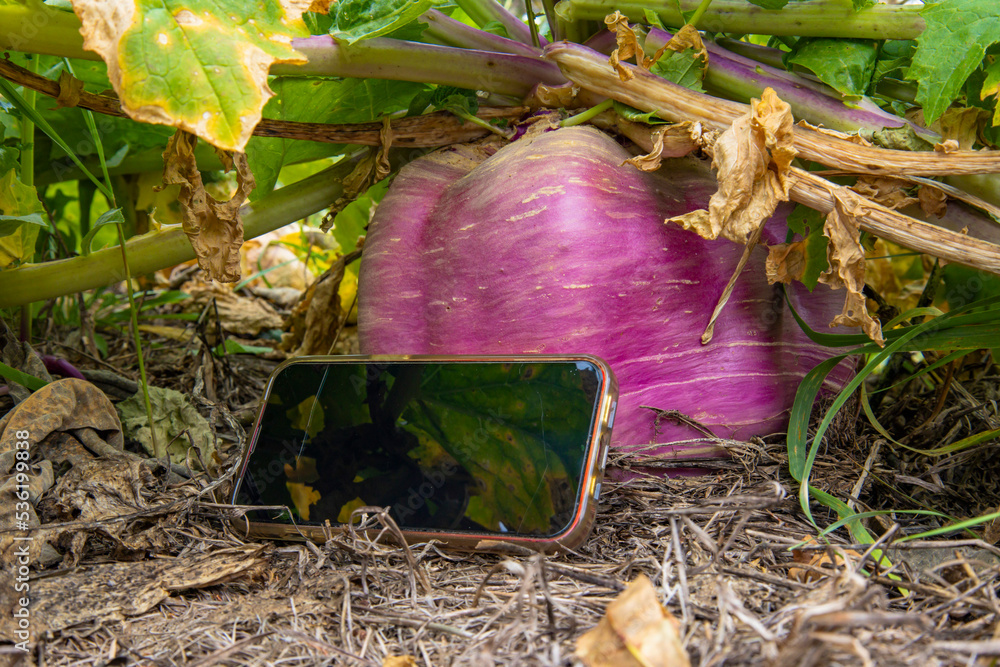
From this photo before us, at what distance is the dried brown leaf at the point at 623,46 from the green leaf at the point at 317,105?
1.10 feet

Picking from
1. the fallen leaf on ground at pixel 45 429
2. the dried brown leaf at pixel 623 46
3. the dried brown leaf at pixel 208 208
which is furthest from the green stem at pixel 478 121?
the fallen leaf on ground at pixel 45 429

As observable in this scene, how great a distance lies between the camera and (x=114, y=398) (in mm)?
1196

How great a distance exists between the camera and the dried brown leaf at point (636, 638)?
1.53ft

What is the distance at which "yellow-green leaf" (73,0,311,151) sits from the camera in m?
0.69

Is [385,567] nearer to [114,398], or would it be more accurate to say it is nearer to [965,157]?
[114,398]

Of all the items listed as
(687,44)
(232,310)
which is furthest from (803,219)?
(232,310)

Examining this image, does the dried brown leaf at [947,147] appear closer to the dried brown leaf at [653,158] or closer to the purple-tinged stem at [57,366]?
the dried brown leaf at [653,158]

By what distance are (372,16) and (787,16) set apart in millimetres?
566

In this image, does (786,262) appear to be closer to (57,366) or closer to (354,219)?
(354,219)

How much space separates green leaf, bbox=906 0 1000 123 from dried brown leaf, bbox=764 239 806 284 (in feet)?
0.67

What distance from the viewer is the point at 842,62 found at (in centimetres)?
96

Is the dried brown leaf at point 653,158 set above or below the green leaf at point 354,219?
above

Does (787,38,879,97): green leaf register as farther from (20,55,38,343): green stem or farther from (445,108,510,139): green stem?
(20,55,38,343): green stem

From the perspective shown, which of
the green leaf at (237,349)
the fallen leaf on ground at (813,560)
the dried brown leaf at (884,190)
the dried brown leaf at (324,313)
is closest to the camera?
the fallen leaf on ground at (813,560)
